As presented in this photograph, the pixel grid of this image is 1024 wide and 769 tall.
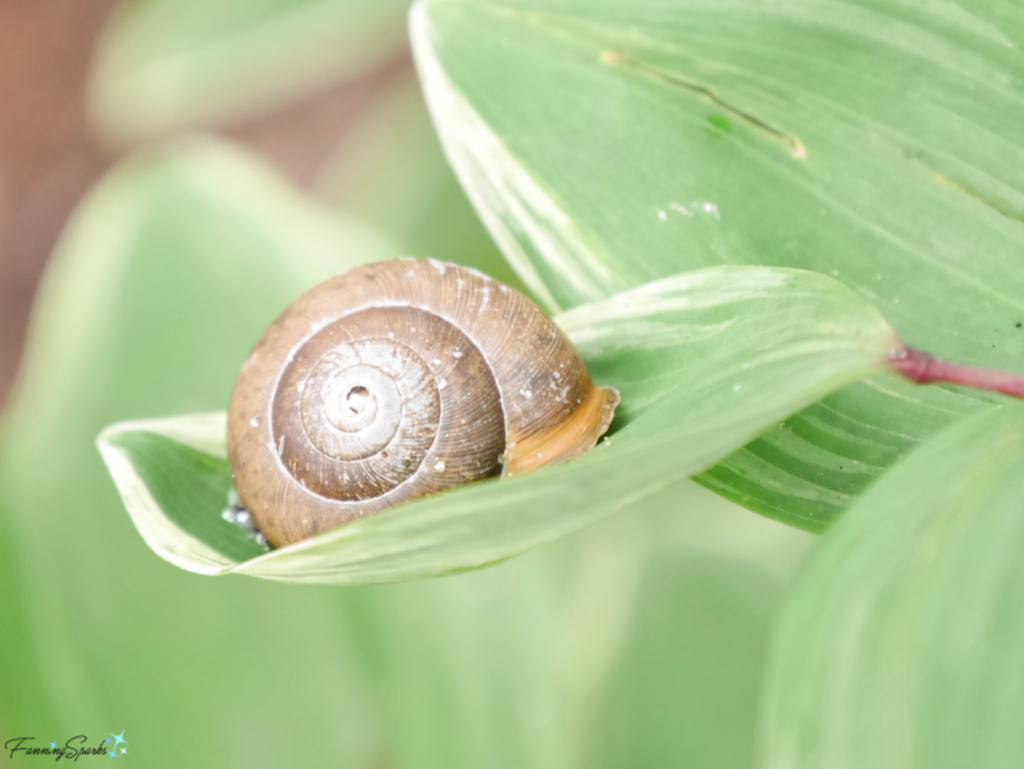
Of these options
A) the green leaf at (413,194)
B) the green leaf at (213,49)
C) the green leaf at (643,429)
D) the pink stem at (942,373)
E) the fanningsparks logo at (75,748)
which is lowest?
the fanningsparks logo at (75,748)

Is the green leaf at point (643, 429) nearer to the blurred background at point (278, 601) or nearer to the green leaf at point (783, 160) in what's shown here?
the green leaf at point (783, 160)

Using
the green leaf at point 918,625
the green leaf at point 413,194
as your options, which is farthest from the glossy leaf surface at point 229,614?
the green leaf at point 918,625

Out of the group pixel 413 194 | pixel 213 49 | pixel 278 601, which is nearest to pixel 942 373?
pixel 278 601

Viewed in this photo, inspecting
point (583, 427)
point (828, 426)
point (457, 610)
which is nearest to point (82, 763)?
point (457, 610)

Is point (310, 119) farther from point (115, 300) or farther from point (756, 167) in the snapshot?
point (756, 167)

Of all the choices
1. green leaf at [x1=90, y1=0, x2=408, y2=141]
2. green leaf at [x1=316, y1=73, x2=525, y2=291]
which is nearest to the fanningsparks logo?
green leaf at [x1=316, y1=73, x2=525, y2=291]

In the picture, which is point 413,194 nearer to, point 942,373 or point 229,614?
point 229,614
